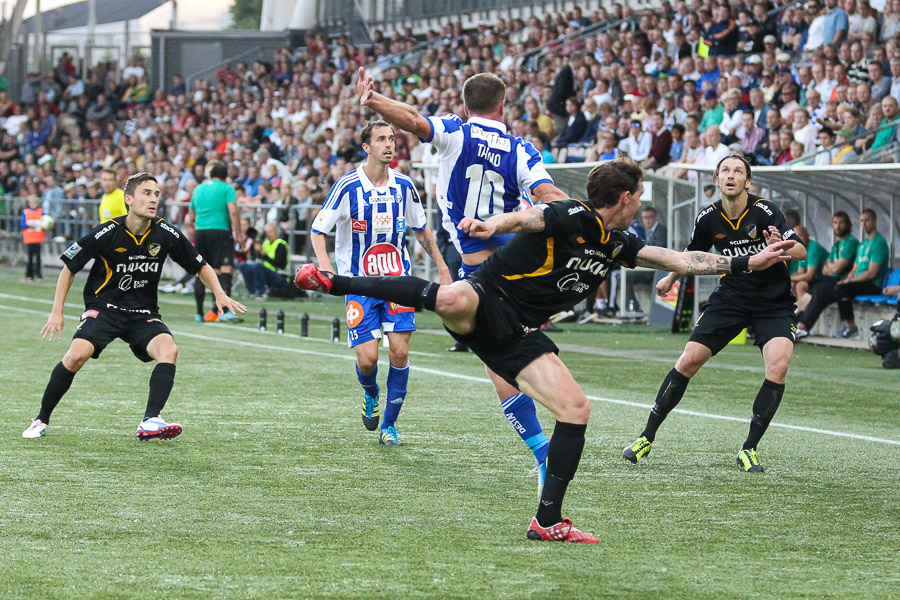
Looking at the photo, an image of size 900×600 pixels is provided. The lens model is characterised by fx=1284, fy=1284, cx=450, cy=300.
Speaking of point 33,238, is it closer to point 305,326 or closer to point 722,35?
point 305,326

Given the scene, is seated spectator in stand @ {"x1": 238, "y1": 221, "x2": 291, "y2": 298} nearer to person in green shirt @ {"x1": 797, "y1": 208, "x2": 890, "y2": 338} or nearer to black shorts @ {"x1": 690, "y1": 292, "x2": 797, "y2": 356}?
person in green shirt @ {"x1": 797, "y1": 208, "x2": 890, "y2": 338}

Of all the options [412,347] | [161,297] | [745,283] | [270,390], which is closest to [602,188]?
[745,283]

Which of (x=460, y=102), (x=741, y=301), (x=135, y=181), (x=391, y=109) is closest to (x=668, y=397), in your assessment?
(x=741, y=301)

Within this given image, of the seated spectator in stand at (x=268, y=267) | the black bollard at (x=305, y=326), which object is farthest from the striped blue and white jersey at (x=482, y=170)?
the seated spectator in stand at (x=268, y=267)

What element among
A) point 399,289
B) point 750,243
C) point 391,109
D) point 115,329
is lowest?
point 115,329

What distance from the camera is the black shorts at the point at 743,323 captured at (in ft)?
25.5

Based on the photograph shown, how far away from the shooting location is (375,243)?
855 cm

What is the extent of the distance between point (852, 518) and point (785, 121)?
12954 millimetres

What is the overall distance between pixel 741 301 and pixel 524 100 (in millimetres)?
18499

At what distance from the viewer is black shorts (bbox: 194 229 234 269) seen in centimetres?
1783

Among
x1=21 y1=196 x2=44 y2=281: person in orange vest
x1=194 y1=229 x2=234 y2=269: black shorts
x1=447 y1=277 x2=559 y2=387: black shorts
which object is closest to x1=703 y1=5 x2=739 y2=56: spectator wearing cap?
x1=194 y1=229 x2=234 y2=269: black shorts

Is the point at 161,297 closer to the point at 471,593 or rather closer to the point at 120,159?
the point at 120,159

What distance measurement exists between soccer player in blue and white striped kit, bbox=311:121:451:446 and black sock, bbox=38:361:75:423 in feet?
5.85

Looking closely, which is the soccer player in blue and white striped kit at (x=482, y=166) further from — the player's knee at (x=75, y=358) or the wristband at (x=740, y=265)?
the player's knee at (x=75, y=358)
